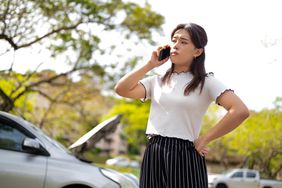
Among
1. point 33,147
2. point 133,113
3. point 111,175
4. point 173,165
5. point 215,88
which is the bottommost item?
point 133,113

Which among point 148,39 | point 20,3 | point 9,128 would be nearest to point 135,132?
point 148,39

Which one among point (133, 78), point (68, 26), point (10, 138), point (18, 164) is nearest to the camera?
point (133, 78)

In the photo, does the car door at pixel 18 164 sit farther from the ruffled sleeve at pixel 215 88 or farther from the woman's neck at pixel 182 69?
the ruffled sleeve at pixel 215 88

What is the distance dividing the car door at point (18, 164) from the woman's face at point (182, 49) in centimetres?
255

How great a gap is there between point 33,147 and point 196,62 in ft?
8.51

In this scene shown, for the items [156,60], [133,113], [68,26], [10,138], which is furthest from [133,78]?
[133,113]

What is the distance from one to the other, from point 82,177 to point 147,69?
7.84 feet

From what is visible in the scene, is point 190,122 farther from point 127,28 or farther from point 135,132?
point 135,132

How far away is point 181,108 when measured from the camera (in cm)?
194

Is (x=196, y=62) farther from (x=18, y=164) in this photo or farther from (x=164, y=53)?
(x=18, y=164)

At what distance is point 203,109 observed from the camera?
2.01 meters

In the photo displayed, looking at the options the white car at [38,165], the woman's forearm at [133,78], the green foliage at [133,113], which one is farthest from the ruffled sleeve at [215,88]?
the green foliage at [133,113]

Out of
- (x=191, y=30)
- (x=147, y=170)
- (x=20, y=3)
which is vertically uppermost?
(x=20, y=3)

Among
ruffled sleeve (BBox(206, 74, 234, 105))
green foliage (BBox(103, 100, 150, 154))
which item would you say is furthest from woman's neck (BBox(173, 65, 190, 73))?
green foliage (BBox(103, 100, 150, 154))
